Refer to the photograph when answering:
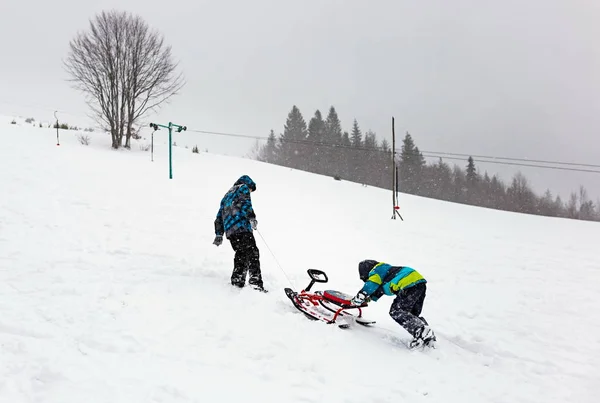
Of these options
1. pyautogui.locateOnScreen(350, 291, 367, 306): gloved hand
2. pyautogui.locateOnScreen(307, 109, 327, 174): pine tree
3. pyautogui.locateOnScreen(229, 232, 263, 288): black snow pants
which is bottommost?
pyautogui.locateOnScreen(350, 291, 367, 306): gloved hand

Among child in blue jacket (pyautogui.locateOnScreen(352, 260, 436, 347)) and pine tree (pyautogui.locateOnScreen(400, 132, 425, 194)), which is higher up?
pine tree (pyautogui.locateOnScreen(400, 132, 425, 194))

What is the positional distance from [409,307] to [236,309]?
8.33 ft

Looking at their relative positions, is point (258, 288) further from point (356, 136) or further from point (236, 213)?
point (356, 136)

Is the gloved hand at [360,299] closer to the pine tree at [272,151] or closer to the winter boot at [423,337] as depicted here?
the winter boot at [423,337]

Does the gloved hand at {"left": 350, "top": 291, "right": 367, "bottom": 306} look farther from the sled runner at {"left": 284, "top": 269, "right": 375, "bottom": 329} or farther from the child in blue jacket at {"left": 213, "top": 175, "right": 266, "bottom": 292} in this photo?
the child in blue jacket at {"left": 213, "top": 175, "right": 266, "bottom": 292}

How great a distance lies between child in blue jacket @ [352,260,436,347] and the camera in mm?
5164

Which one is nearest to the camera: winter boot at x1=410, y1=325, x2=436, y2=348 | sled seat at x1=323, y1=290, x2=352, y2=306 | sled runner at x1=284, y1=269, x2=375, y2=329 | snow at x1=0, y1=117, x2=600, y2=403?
snow at x1=0, y1=117, x2=600, y2=403

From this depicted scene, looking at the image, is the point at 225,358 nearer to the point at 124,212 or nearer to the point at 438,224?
the point at 124,212

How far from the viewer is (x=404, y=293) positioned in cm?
531

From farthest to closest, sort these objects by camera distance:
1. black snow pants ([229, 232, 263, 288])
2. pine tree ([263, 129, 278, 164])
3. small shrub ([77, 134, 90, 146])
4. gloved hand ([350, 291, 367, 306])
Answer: pine tree ([263, 129, 278, 164]) → small shrub ([77, 134, 90, 146]) → black snow pants ([229, 232, 263, 288]) → gloved hand ([350, 291, 367, 306])

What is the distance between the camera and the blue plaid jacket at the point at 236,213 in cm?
634

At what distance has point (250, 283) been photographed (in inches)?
251

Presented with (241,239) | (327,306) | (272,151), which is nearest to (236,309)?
(241,239)

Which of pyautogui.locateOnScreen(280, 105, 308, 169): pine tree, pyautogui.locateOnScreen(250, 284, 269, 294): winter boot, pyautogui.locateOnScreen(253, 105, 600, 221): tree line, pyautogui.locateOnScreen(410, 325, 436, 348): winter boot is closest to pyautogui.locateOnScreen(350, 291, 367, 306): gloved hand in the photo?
pyautogui.locateOnScreen(410, 325, 436, 348): winter boot
